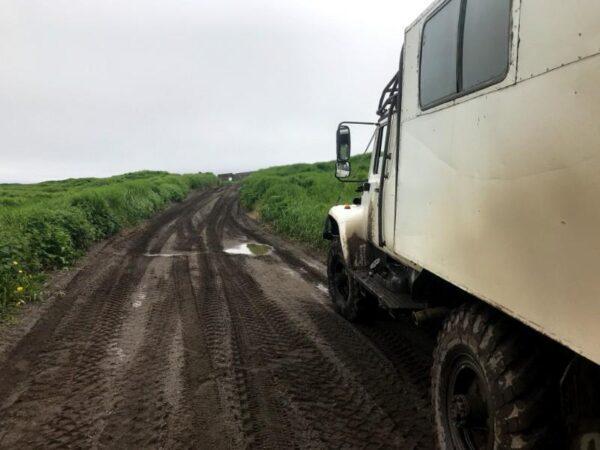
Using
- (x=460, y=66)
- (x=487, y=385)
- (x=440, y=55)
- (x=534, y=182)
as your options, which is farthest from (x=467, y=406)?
(x=440, y=55)

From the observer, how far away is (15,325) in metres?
5.36

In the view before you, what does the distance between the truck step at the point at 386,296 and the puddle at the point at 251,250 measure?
590 centimetres

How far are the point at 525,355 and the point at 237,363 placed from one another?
2793 millimetres

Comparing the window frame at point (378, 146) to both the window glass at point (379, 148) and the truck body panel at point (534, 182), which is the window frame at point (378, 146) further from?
the truck body panel at point (534, 182)

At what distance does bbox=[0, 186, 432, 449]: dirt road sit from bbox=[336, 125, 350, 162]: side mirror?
198 centimetres

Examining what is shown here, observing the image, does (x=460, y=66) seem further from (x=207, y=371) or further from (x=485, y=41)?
(x=207, y=371)

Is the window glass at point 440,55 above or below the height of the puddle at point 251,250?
above

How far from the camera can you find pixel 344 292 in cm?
573

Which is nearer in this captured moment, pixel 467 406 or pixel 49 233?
pixel 467 406

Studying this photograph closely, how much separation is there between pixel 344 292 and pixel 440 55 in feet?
11.5

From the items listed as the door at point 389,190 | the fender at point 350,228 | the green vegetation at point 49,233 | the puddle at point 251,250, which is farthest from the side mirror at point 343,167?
the puddle at point 251,250

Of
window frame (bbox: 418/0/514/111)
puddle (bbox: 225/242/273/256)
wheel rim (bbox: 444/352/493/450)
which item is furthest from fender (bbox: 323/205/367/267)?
puddle (bbox: 225/242/273/256)

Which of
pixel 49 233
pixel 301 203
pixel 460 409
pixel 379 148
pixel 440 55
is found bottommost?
pixel 460 409

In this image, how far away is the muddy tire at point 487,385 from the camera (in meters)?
1.96
